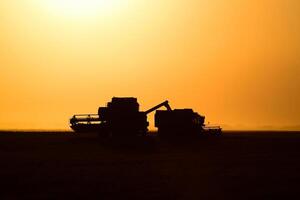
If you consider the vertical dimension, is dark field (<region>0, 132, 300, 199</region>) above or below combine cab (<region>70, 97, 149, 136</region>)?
below

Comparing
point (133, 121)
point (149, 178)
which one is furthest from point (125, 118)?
point (149, 178)

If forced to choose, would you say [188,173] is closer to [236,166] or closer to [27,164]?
[236,166]

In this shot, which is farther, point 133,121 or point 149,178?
point 133,121

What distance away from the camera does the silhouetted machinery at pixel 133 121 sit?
4341 centimetres

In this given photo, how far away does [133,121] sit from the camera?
43500mm

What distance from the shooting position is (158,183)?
16.5 metres

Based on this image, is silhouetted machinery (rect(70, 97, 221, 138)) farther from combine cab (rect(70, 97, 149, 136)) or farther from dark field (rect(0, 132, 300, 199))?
dark field (rect(0, 132, 300, 199))

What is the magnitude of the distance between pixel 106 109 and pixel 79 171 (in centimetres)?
2558

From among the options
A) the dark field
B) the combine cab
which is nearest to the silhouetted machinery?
the combine cab

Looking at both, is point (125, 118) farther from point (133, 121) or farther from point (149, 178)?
point (149, 178)

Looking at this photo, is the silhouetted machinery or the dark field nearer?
the dark field

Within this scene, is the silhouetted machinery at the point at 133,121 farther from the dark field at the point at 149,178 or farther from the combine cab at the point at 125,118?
the dark field at the point at 149,178

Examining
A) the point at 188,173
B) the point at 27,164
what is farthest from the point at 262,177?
the point at 27,164

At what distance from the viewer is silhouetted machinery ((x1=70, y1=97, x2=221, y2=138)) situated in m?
43.4
